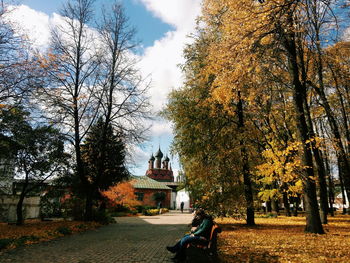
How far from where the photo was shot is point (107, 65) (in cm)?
1808

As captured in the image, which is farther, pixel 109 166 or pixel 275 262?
pixel 109 166

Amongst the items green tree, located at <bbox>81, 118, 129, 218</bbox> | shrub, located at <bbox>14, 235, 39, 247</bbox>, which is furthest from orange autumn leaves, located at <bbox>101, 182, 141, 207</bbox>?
shrub, located at <bbox>14, 235, 39, 247</bbox>

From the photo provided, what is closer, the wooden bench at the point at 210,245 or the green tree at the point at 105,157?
the wooden bench at the point at 210,245

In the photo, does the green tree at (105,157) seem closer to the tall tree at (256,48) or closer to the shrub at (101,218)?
the shrub at (101,218)

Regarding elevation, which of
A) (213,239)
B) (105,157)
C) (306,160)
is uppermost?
(105,157)

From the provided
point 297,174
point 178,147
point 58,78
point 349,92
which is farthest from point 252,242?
point 349,92

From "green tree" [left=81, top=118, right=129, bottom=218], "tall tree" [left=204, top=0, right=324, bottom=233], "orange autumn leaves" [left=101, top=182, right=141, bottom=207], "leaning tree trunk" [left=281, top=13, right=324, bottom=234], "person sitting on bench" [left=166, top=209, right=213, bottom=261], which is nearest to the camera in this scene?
"person sitting on bench" [left=166, top=209, right=213, bottom=261]

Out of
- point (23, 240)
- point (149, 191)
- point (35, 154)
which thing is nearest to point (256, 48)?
point (23, 240)

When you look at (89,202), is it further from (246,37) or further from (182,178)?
(246,37)

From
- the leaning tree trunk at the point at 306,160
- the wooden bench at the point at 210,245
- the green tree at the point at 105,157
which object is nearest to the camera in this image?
the wooden bench at the point at 210,245

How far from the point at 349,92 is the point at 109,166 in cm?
1962

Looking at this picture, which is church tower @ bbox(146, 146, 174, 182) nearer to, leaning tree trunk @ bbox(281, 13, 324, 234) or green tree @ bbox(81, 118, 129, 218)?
green tree @ bbox(81, 118, 129, 218)

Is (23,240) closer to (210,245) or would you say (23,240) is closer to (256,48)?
(210,245)

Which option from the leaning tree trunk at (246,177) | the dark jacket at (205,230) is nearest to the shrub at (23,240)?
the dark jacket at (205,230)
